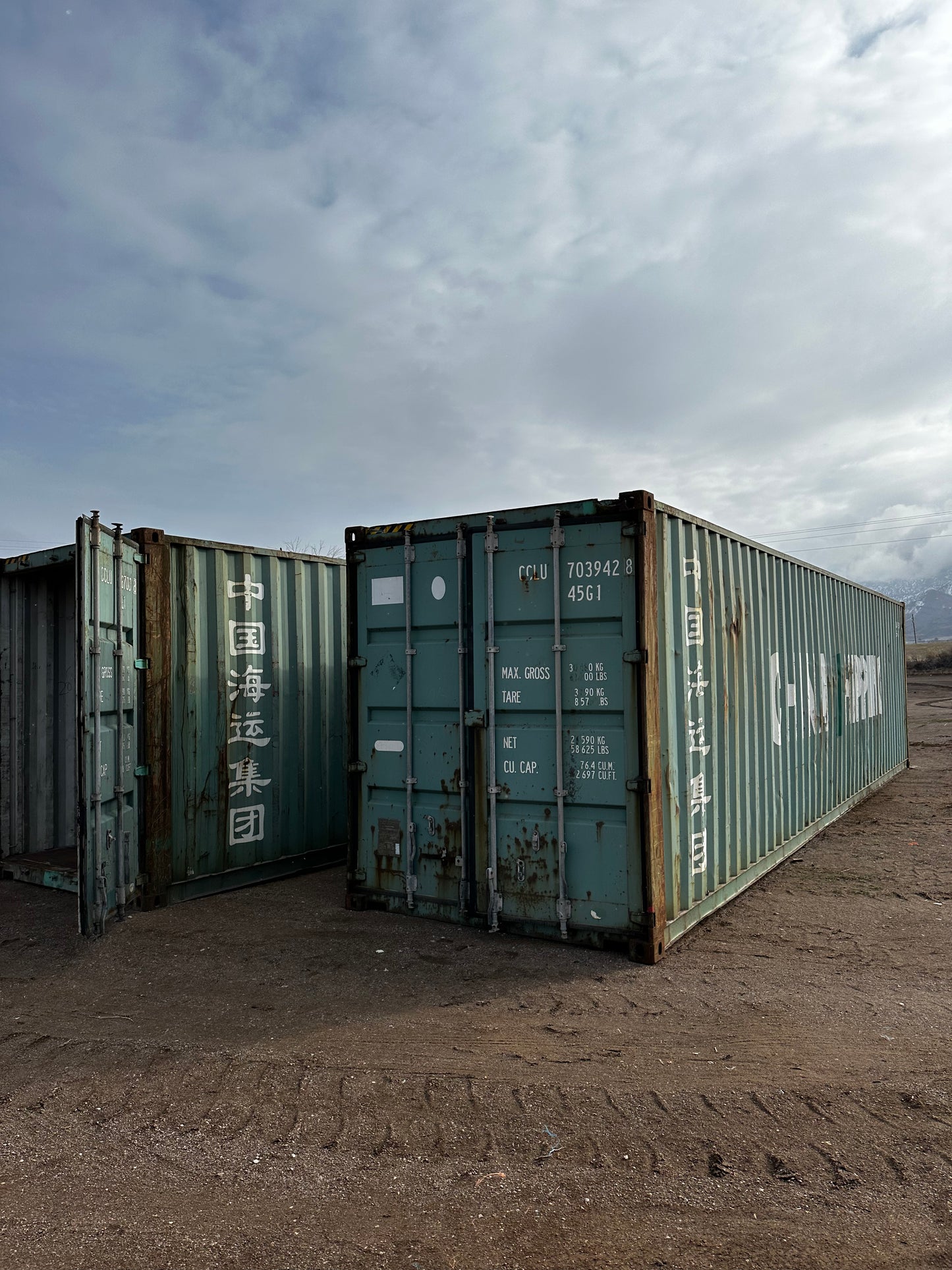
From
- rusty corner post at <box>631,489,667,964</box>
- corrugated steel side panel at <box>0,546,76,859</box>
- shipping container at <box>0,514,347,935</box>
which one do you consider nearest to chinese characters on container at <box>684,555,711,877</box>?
rusty corner post at <box>631,489,667,964</box>

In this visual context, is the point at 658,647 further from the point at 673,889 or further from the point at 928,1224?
the point at 928,1224

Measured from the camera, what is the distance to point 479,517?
6.59 m

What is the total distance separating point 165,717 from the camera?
24.6ft

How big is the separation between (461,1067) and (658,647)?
3.09 meters

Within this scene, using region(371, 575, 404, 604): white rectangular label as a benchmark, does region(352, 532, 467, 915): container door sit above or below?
below

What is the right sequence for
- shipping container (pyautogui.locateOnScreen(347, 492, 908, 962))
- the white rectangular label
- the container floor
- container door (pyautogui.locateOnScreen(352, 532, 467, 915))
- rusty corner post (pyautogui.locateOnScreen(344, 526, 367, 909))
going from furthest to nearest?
the container floor, rusty corner post (pyautogui.locateOnScreen(344, 526, 367, 909)), the white rectangular label, container door (pyautogui.locateOnScreen(352, 532, 467, 915)), shipping container (pyautogui.locateOnScreen(347, 492, 908, 962))

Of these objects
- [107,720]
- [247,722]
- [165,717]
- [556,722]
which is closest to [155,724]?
[165,717]

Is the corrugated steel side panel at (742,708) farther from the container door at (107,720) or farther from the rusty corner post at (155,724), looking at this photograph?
the rusty corner post at (155,724)

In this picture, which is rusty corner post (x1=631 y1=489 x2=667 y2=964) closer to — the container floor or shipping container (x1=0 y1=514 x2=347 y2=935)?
shipping container (x1=0 y1=514 x2=347 y2=935)

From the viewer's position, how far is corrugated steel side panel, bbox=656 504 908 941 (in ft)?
20.8

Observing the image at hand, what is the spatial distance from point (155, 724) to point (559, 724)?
3672mm

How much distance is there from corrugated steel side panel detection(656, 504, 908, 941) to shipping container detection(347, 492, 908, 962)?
32mm

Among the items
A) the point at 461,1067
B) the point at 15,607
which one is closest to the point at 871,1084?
the point at 461,1067

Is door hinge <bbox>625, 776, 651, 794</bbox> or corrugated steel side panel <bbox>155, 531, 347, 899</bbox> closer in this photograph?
door hinge <bbox>625, 776, 651, 794</bbox>
